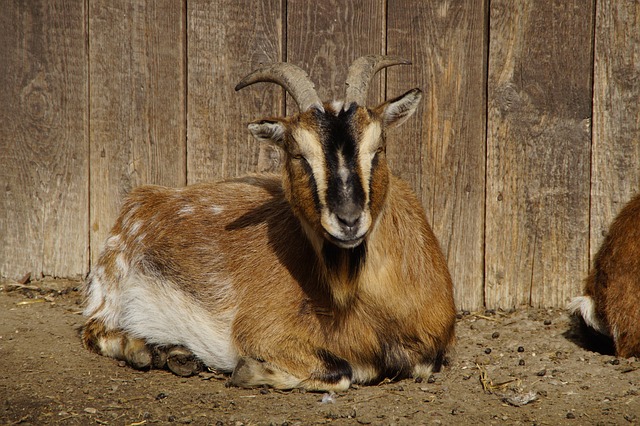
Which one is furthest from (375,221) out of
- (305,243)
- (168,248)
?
(168,248)

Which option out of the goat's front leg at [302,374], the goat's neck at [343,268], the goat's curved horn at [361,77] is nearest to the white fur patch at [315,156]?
the goat's curved horn at [361,77]

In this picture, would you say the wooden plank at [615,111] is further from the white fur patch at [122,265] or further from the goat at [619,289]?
the white fur patch at [122,265]

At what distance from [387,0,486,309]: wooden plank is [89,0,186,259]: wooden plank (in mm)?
1438

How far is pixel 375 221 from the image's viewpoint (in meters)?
4.92

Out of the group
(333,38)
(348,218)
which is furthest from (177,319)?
(333,38)

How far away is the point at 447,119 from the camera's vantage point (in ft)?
19.4

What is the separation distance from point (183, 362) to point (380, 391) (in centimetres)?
122

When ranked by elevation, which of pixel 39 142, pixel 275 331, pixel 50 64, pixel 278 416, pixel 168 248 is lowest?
pixel 278 416

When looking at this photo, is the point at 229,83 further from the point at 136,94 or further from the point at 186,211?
the point at 186,211

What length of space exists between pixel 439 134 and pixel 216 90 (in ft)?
4.89

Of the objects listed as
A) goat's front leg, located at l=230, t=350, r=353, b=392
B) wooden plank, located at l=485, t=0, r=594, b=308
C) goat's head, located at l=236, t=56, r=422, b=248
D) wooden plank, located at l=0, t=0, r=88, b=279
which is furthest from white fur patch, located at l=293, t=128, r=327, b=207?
wooden plank, located at l=0, t=0, r=88, b=279

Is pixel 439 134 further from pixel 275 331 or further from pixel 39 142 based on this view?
pixel 39 142

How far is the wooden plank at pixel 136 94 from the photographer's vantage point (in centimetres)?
612

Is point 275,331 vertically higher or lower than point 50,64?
lower
